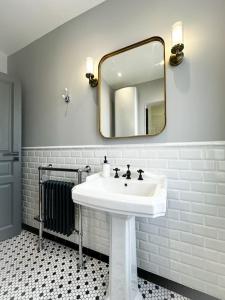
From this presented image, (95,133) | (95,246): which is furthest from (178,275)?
(95,133)

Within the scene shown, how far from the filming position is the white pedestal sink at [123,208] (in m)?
0.86

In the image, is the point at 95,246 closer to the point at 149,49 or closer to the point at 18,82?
the point at 149,49

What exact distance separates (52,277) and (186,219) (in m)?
1.15

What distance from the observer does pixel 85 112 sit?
1.71 metres

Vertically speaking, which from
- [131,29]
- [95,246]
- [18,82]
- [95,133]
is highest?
[131,29]

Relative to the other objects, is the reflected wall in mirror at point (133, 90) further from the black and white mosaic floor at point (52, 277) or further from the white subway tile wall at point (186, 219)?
the black and white mosaic floor at point (52, 277)

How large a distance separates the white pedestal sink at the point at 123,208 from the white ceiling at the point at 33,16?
1.61m

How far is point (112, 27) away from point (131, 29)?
0.67 ft

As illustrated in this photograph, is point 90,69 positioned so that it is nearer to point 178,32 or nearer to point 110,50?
point 110,50

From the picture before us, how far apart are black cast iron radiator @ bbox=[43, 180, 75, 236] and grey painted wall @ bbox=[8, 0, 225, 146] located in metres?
0.46

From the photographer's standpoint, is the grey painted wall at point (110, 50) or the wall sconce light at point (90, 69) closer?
the grey painted wall at point (110, 50)

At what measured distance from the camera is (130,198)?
88 cm

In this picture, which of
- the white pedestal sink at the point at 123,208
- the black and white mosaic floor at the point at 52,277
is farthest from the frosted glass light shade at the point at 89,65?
the black and white mosaic floor at the point at 52,277

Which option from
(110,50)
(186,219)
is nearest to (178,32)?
(110,50)
